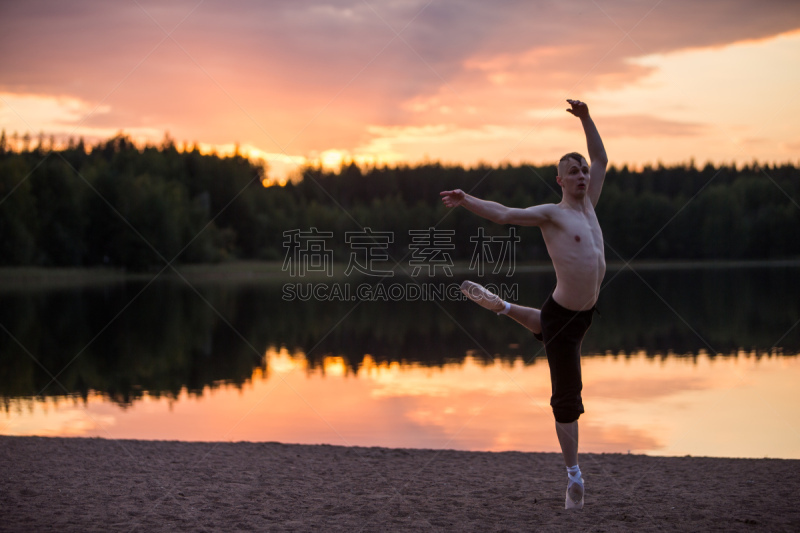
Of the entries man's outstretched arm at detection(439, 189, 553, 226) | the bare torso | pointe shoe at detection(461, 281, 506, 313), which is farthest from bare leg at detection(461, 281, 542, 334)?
man's outstretched arm at detection(439, 189, 553, 226)

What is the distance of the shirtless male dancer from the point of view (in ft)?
21.6

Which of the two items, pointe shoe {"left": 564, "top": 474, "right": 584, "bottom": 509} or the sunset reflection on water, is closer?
pointe shoe {"left": 564, "top": 474, "right": 584, "bottom": 509}

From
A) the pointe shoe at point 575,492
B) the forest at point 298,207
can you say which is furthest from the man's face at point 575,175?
the forest at point 298,207

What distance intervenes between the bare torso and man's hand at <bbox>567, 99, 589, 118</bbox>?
0.92m

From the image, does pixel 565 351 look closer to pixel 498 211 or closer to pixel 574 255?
pixel 574 255

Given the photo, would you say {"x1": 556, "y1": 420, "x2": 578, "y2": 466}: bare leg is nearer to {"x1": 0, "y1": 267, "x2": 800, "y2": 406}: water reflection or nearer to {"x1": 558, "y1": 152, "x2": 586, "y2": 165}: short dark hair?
{"x1": 558, "y1": 152, "x2": 586, "y2": 165}: short dark hair

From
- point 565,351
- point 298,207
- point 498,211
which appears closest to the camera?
point 498,211

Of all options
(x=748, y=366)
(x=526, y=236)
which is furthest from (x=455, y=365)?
(x=526, y=236)

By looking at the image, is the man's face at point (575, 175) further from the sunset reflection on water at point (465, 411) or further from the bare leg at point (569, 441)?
the sunset reflection on water at point (465, 411)

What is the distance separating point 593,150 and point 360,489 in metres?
3.99

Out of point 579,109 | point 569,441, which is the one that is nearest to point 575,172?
point 579,109

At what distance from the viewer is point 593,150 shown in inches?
276

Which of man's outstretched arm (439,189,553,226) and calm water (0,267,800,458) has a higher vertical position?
man's outstretched arm (439,189,553,226)

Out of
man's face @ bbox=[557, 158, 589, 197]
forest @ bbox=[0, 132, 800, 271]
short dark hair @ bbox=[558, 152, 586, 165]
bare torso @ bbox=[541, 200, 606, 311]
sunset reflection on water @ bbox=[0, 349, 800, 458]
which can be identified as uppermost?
forest @ bbox=[0, 132, 800, 271]
